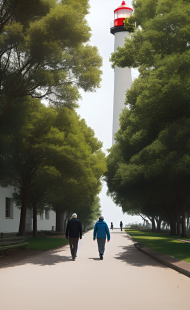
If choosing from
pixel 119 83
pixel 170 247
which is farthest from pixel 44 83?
pixel 119 83

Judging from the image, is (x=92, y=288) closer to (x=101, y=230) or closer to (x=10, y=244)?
(x=101, y=230)

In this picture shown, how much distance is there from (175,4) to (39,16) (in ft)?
20.0

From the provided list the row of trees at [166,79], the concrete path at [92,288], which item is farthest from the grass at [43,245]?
the concrete path at [92,288]

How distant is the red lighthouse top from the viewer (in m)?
60.7

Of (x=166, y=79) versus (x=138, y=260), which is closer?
(x=138, y=260)

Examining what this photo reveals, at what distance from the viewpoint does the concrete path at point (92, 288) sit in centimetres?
610

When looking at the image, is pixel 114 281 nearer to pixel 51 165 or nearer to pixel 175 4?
pixel 175 4

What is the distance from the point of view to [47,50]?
1567cm

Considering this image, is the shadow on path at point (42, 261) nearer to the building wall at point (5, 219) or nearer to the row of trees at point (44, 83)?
the row of trees at point (44, 83)

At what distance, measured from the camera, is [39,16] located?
16484 millimetres

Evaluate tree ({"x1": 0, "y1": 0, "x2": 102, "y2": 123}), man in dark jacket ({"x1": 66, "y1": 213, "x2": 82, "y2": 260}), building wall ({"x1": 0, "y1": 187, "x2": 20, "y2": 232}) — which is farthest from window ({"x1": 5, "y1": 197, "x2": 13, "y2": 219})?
man in dark jacket ({"x1": 66, "y1": 213, "x2": 82, "y2": 260})

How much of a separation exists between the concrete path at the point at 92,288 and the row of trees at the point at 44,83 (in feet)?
Answer: 28.4

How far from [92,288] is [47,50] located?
11073 mm

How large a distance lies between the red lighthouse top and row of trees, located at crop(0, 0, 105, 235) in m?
43.0
